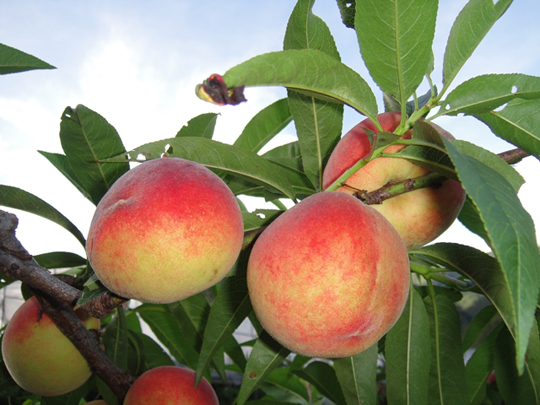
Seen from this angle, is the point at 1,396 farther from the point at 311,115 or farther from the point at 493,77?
the point at 493,77

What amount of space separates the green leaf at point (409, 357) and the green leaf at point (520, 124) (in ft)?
1.51

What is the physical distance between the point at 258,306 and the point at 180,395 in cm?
67

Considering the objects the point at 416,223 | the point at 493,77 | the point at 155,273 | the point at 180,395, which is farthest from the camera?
the point at 180,395

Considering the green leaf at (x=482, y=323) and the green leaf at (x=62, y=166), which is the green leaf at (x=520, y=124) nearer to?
the green leaf at (x=482, y=323)

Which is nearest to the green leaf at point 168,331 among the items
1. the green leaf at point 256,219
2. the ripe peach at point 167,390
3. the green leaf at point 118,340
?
the green leaf at point 118,340

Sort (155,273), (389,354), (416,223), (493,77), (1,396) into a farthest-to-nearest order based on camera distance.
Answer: (1,396)
(389,354)
(416,223)
(493,77)
(155,273)

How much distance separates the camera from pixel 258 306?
0.69 m

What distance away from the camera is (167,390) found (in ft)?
3.81

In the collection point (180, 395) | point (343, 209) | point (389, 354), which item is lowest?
point (180, 395)

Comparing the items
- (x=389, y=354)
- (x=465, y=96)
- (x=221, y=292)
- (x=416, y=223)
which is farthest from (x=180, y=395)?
(x=465, y=96)

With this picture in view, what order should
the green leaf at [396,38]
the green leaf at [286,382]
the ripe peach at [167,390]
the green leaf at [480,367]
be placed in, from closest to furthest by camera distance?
the green leaf at [396,38] < the ripe peach at [167,390] < the green leaf at [480,367] < the green leaf at [286,382]

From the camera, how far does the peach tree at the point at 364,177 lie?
59cm

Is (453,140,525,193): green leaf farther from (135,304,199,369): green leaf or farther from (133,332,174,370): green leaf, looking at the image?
(133,332,174,370): green leaf

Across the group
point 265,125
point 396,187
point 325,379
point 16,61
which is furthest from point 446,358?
point 16,61
